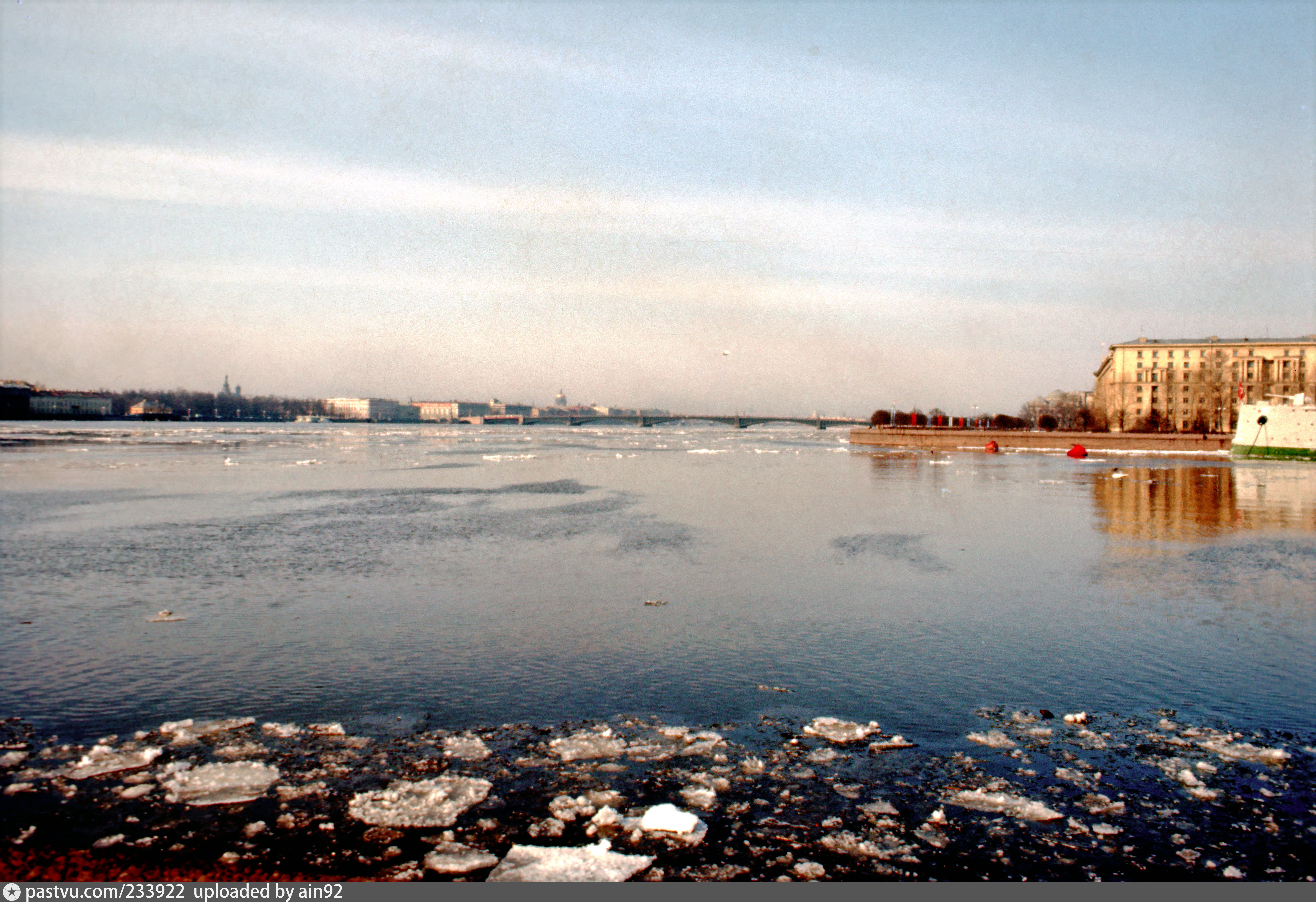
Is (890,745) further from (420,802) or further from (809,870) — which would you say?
(420,802)

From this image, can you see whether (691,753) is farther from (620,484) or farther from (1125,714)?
(620,484)

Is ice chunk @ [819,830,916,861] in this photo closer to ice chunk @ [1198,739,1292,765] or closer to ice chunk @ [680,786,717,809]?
ice chunk @ [680,786,717,809]

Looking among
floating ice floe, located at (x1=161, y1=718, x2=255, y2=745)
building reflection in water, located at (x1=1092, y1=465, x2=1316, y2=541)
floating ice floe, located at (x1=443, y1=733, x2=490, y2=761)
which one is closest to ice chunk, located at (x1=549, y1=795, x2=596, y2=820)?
floating ice floe, located at (x1=443, y1=733, x2=490, y2=761)

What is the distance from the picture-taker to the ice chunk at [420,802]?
15.9 feet

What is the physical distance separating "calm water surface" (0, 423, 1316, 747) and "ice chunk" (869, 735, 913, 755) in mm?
201

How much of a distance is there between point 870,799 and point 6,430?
109 meters

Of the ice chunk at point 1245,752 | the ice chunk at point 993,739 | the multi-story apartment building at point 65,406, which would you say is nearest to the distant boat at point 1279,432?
the ice chunk at point 1245,752

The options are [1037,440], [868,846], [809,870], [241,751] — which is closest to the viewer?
[809,870]

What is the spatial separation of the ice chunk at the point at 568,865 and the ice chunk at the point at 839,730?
2.07 meters

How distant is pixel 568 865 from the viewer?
4.34 meters

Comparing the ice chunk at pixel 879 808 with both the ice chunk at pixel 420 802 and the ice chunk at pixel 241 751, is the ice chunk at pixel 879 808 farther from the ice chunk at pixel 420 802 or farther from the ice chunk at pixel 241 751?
the ice chunk at pixel 241 751

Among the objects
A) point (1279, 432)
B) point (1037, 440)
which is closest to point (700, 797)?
point (1279, 432)

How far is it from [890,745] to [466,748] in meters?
2.87

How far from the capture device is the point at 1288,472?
40000 mm
